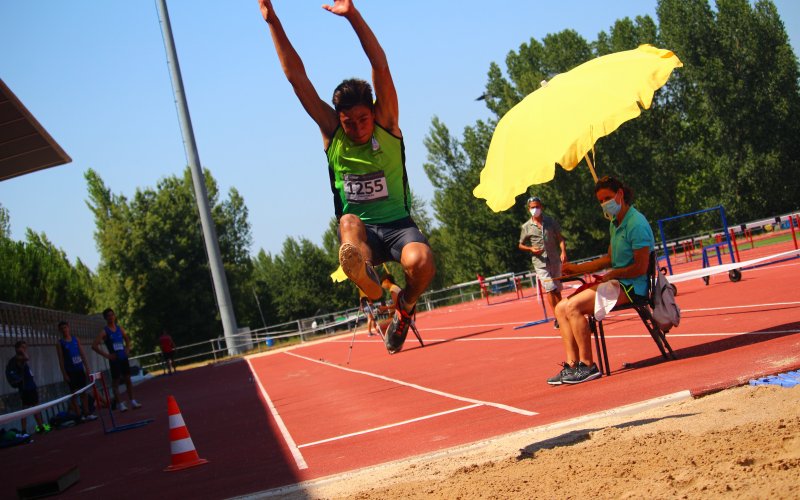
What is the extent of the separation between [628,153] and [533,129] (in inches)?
1694

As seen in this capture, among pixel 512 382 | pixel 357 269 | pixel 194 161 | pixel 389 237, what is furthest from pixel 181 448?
pixel 194 161

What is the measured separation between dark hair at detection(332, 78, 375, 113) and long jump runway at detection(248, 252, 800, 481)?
2.67 meters

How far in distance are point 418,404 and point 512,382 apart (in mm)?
1058

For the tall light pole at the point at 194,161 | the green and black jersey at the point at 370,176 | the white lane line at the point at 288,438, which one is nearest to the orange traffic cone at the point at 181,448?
the white lane line at the point at 288,438

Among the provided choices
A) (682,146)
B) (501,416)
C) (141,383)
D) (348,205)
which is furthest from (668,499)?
(682,146)

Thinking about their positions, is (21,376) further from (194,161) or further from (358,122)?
(194,161)

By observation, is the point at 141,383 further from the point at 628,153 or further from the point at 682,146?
the point at 682,146

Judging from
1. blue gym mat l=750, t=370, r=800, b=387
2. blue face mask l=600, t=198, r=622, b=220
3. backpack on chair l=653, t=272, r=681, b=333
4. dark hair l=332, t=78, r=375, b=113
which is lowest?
blue gym mat l=750, t=370, r=800, b=387

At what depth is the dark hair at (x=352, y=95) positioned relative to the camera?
572 centimetres

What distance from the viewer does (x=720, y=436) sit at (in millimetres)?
4828

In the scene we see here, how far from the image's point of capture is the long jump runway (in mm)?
6902

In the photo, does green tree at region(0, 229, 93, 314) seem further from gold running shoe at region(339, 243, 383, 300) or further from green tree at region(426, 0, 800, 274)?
gold running shoe at region(339, 243, 383, 300)

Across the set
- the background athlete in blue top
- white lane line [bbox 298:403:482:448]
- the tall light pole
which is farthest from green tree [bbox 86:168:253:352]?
white lane line [bbox 298:403:482:448]

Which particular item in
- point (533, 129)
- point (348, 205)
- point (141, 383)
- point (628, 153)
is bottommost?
point (141, 383)
